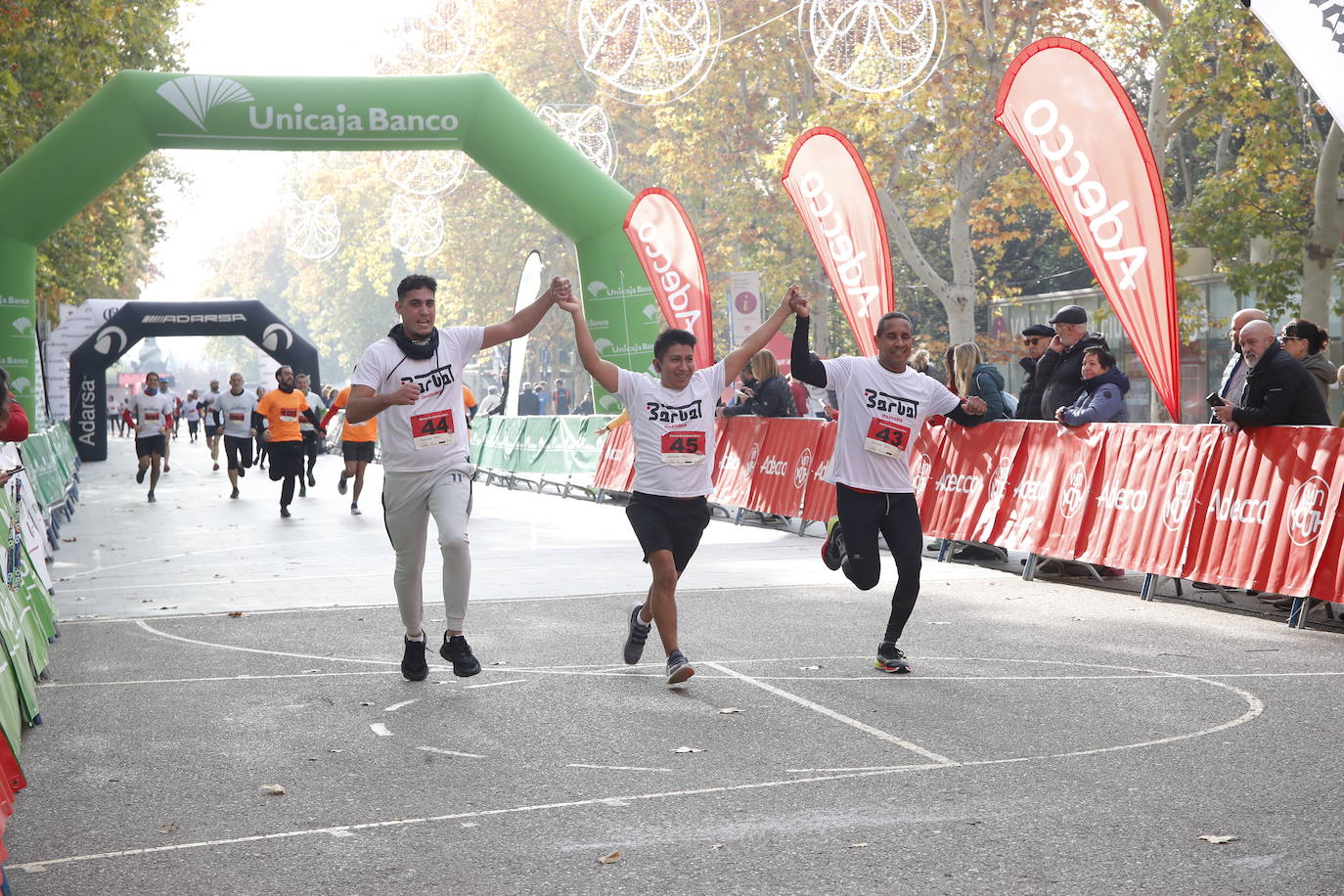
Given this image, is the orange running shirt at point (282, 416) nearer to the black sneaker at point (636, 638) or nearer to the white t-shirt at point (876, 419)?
the black sneaker at point (636, 638)

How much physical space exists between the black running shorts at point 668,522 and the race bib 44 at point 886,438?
3.09 ft

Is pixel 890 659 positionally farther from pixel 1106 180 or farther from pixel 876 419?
pixel 1106 180

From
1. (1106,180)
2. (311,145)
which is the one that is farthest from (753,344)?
(311,145)

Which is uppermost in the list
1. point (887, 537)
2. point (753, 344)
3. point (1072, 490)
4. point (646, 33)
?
point (646, 33)

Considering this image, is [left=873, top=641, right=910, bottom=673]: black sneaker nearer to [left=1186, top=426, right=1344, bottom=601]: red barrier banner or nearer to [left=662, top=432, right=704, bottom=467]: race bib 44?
[left=662, top=432, right=704, bottom=467]: race bib 44

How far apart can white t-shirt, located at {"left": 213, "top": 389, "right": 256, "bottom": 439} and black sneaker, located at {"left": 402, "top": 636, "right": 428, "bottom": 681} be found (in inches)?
655

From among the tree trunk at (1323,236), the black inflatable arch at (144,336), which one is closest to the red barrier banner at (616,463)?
the tree trunk at (1323,236)

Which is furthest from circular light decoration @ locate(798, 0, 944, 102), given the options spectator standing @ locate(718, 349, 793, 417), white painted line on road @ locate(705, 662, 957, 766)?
white painted line on road @ locate(705, 662, 957, 766)

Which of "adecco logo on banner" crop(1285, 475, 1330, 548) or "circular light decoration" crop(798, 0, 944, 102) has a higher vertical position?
"circular light decoration" crop(798, 0, 944, 102)

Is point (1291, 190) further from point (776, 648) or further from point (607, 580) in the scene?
point (776, 648)

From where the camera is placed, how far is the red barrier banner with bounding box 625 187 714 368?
65.1 ft

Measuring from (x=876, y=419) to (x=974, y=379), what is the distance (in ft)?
15.9

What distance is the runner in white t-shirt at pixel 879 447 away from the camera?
7973 millimetres

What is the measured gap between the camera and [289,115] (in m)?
20.3
